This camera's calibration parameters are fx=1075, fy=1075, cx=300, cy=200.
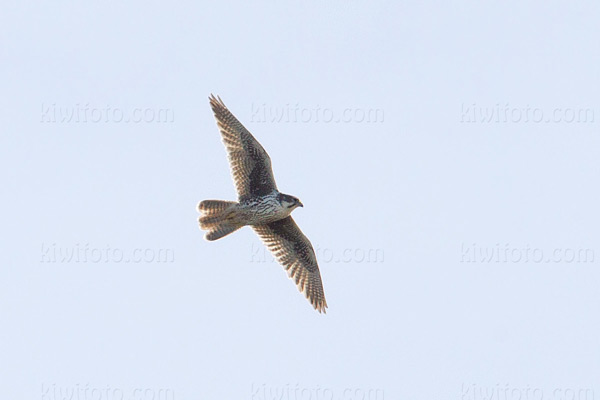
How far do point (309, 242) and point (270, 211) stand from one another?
1.87 m

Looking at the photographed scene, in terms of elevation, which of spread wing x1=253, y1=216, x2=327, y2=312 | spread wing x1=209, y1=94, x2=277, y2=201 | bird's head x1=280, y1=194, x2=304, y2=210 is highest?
spread wing x1=209, y1=94, x2=277, y2=201

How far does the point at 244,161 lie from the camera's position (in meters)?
20.2

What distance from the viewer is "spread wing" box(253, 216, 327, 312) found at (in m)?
21.6

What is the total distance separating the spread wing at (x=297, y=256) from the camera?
21.6 meters

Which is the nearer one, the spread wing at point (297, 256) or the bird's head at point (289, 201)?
the bird's head at point (289, 201)

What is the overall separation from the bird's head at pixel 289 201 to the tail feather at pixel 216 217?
2.95 feet

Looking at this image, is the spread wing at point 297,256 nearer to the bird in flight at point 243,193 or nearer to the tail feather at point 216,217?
the bird in flight at point 243,193

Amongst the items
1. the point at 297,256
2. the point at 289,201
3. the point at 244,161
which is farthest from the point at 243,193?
the point at 297,256

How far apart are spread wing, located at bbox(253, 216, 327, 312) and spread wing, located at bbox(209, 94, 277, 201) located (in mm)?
1457

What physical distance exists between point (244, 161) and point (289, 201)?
116 cm

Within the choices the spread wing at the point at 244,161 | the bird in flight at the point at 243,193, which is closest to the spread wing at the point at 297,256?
the bird in flight at the point at 243,193

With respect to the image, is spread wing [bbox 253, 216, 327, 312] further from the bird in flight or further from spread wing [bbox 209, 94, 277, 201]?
spread wing [bbox 209, 94, 277, 201]

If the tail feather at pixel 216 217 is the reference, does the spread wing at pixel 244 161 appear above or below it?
above

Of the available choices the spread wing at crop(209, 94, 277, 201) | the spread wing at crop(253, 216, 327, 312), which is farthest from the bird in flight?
the spread wing at crop(253, 216, 327, 312)
